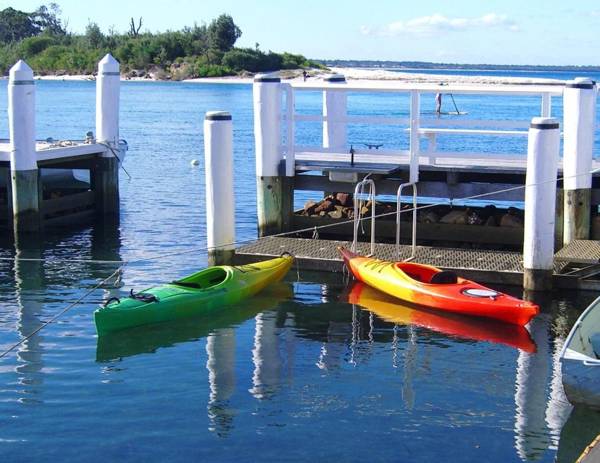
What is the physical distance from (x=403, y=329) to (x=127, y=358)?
3.99 meters

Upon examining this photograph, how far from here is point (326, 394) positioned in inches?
489

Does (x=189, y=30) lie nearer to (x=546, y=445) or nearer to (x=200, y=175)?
(x=200, y=175)

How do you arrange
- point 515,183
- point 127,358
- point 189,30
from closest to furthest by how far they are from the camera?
point 127,358 < point 515,183 < point 189,30

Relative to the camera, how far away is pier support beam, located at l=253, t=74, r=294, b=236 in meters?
18.6

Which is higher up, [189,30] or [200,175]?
[189,30]

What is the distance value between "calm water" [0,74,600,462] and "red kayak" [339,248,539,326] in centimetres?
23

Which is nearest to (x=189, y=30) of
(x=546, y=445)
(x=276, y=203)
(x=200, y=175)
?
(x=200, y=175)

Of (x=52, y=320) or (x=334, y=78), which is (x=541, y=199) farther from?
(x=52, y=320)

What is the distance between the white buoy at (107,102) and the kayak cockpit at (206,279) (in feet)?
26.6

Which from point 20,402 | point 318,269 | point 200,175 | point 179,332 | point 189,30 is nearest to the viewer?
point 20,402

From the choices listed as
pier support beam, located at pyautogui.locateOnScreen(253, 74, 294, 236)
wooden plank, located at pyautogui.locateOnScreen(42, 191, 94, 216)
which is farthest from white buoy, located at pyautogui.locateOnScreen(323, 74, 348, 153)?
wooden plank, located at pyautogui.locateOnScreen(42, 191, 94, 216)

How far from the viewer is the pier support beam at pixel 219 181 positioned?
1705 cm

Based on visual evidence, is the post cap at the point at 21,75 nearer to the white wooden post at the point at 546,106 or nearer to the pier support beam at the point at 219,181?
the pier support beam at the point at 219,181

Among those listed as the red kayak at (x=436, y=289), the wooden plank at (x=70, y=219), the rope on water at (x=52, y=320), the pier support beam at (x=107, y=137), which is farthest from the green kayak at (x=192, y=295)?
the pier support beam at (x=107, y=137)
